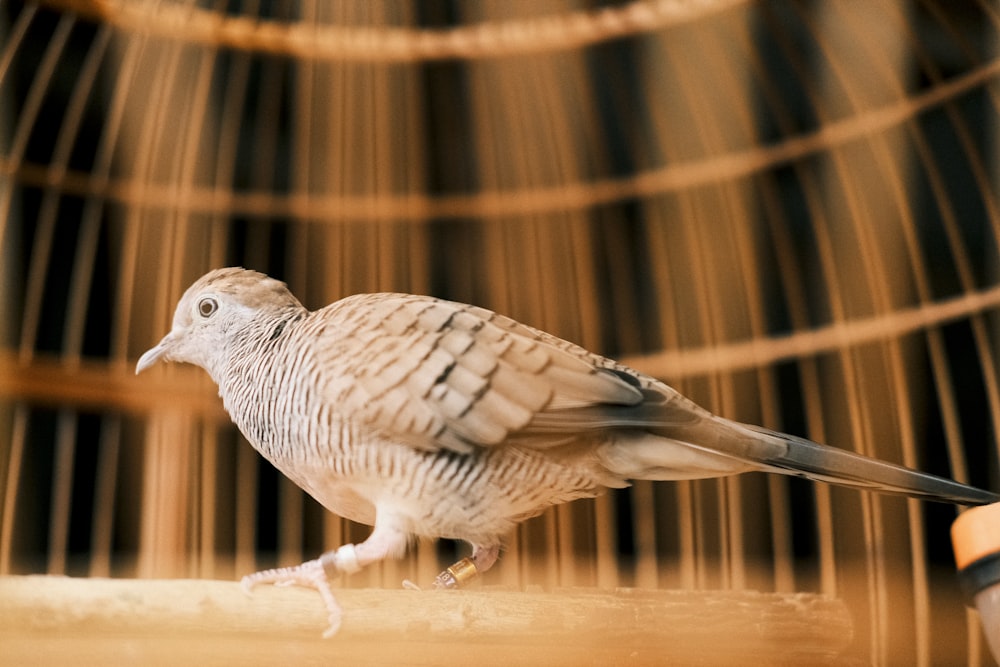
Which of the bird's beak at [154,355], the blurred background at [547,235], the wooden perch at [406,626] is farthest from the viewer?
the blurred background at [547,235]

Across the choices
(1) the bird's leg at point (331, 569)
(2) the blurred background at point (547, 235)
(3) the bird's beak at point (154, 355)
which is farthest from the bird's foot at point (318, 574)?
(2) the blurred background at point (547, 235)

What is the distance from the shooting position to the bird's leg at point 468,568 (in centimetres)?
96

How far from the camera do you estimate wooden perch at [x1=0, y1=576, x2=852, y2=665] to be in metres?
0.76

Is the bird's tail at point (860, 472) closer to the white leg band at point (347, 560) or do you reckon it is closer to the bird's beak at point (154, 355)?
the white leg band at point (347, 560)

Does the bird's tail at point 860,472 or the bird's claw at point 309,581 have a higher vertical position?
the bird's tail at point 860,472

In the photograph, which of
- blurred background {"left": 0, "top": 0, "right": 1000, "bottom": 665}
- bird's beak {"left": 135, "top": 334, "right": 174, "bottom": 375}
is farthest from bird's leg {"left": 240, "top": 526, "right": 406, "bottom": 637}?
blurred background {"left": 0, "top": 0, "right": 1000, "bottom": 665}

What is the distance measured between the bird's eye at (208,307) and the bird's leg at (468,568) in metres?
0.36

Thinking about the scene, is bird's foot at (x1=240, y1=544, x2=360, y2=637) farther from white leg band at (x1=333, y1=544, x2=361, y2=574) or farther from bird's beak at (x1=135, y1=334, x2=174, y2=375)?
bird's beak at (x1=135, y1=334, x2=174, y2=375)

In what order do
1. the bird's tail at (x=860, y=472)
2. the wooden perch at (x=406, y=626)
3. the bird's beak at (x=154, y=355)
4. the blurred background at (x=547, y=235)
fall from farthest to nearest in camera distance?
1. the blurred background at (x=547, y=235)
2. the bird's beak at (x=154, y=355)
3. the bird's tail at (x=860, y=472)
4. the wooden perch at (x=406, y=626)

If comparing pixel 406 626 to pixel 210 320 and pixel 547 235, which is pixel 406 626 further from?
pixel 547 235

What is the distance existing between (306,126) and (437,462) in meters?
1.01

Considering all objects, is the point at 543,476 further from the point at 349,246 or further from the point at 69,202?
the point at 69,202

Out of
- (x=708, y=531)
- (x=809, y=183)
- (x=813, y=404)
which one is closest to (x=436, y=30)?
(x=809, y=183)

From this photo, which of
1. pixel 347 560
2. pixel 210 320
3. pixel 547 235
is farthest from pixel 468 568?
pixel 547 235
